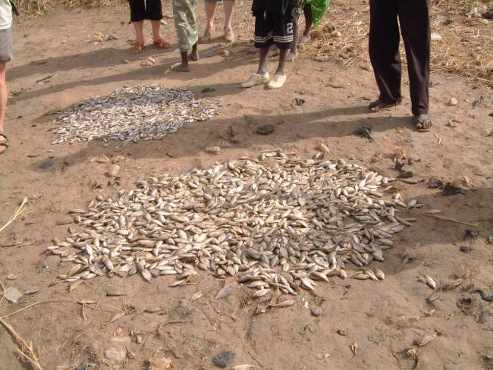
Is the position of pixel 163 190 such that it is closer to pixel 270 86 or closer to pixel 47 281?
pixel 47 281

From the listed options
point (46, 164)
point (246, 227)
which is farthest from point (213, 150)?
point (46, 164)

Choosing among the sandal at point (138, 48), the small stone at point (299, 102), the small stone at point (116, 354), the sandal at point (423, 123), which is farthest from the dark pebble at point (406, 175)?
the sandal at point (138, 48)

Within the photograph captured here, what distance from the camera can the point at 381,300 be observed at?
9.43 feet

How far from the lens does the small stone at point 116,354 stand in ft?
8.71

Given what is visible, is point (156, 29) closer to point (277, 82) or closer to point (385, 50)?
point (277, 82)

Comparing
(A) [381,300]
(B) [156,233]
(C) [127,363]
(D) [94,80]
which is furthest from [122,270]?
(D) [94,80]

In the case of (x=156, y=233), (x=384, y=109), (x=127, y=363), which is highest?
(x=384, y=109)

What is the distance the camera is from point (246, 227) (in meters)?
3.43

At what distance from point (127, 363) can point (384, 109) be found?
133 inches

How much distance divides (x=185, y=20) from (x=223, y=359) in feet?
13.5

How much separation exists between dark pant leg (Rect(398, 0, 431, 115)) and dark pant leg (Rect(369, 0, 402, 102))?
218 mm

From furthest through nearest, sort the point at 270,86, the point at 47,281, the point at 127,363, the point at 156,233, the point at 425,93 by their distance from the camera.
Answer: the point at 270,86 < the point at 425,93 < the point at 156,233 < the point at 47,281 < the point at 127,363

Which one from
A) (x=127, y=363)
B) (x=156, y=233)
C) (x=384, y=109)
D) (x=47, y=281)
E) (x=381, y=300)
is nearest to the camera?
(x=127, y=363)

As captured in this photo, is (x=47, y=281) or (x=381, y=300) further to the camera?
(x=47, y=281)
